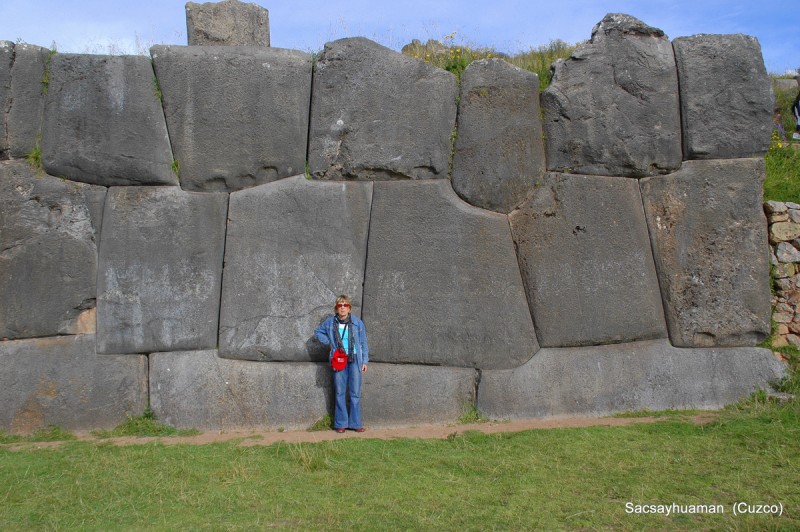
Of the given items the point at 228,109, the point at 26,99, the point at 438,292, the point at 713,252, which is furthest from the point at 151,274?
the point at 713,252

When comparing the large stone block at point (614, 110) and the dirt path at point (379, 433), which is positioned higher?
the large stone block at point (614, 110)

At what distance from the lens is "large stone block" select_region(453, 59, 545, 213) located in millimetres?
6086

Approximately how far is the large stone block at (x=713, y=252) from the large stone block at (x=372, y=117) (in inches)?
82.5

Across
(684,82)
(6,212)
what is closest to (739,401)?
(684,82)

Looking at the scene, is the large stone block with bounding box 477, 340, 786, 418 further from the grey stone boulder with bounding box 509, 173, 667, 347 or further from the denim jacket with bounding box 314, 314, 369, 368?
the denim jacket with bounding box 314, 314, 369, 368

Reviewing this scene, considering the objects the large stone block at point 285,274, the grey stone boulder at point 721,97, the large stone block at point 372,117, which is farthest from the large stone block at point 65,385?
the grey stone boulder at point 721,97

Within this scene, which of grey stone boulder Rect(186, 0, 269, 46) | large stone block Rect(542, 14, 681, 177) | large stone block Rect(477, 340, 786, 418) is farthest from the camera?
grey stone boulder Rect(186, 0, 269, 46)

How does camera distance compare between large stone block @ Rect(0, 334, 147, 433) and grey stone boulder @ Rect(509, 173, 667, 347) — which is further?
grey stone boulder @ Rect(509, 173, 667, 347)

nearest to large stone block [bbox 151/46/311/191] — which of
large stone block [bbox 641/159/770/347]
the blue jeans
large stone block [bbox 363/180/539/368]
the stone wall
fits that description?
the stone wall

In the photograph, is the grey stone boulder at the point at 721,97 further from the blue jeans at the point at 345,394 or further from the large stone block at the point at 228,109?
the blue jeans at the point at 345,394

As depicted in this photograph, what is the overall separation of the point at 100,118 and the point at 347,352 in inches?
111

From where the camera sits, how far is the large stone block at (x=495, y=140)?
6.09m

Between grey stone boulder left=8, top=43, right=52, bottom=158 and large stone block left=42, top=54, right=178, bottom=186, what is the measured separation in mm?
89

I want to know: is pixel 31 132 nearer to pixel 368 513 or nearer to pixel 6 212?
pixel 6 212
